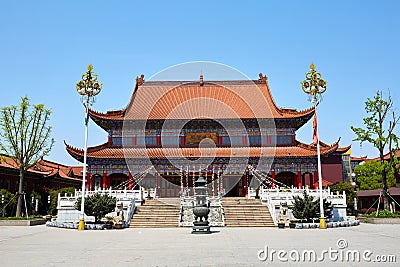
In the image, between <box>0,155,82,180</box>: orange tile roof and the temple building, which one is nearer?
the temple building

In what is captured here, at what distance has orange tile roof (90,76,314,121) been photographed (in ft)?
105

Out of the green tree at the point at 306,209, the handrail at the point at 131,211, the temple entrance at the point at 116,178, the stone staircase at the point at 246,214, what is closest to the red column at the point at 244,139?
the stone staircase at the point at 246,214

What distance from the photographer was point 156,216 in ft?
72.4

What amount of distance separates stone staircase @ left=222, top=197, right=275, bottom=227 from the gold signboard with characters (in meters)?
8.04

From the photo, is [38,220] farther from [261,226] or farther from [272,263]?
[272,263]

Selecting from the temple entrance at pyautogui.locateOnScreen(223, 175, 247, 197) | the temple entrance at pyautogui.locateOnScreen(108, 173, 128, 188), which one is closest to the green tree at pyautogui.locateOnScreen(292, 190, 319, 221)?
the temple entrance at pyautogui.locateOnScreen(223, 175, 247, 197)

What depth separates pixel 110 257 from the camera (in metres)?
9.56

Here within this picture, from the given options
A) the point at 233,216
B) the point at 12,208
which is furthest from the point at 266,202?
→ the point at 12,208

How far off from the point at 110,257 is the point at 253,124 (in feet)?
77.7

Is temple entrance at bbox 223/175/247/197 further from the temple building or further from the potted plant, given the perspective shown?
the potted plant

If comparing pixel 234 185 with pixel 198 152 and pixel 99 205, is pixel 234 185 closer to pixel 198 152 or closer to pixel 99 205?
pixel 198 152

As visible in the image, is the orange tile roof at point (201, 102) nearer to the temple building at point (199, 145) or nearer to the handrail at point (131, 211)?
the temple building at point (199, 145)

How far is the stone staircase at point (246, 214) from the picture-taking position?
21016mm

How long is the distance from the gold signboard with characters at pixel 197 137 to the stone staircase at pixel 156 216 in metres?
8.18
